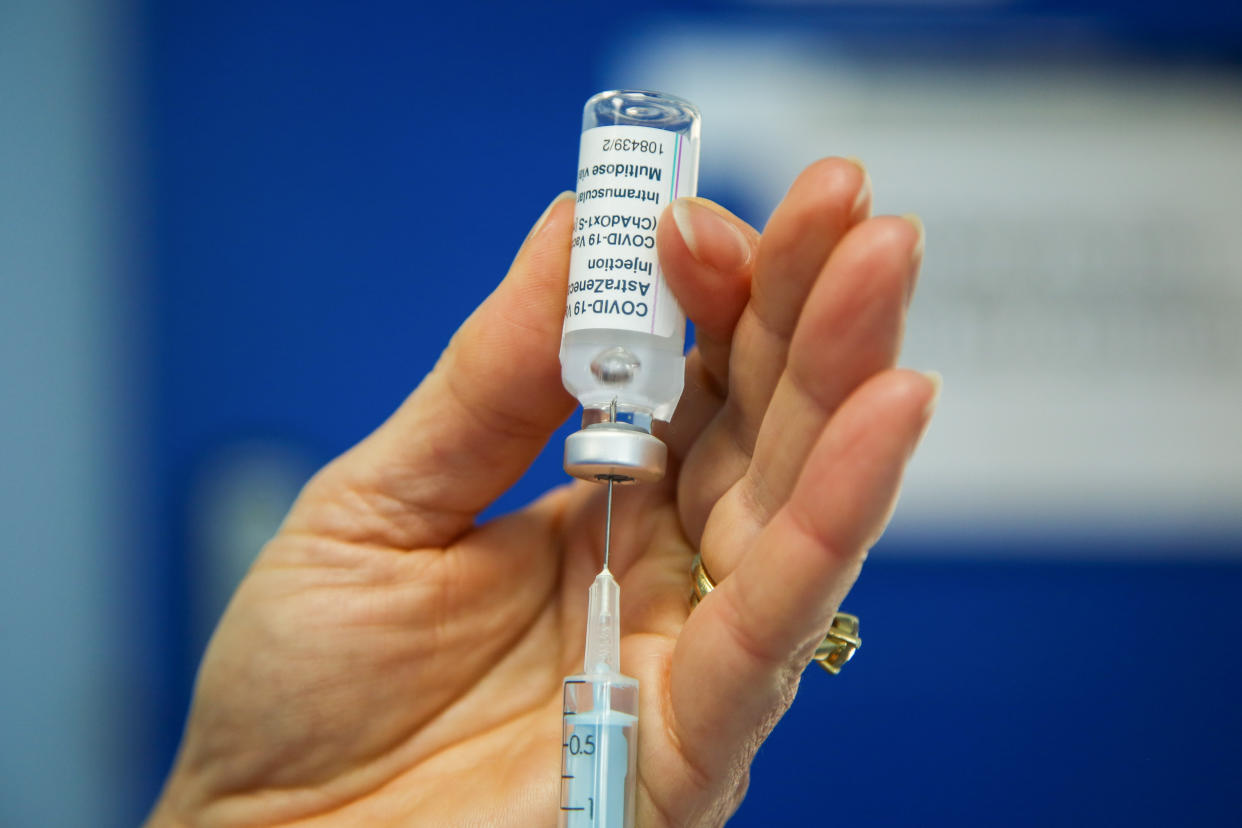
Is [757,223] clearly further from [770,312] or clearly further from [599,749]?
[599,749]

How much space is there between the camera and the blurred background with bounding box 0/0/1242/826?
1925 millimetres

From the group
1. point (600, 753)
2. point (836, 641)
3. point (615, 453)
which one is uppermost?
point (615, 453)

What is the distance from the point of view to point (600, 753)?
0.79 m

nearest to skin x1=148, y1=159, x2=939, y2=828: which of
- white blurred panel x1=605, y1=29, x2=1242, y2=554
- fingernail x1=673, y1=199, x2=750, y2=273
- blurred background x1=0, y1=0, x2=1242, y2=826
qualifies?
fingernail x1=673, y1=199, x2=750, y2=273

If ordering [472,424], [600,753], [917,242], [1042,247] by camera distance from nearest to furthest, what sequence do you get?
[917,242], [600,753], [472,424], [1042,247]

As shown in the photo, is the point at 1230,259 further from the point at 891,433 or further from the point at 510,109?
the point at 891,433

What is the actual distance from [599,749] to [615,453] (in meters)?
0.27

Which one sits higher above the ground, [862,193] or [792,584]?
[862,193]

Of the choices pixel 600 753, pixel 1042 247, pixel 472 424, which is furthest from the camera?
pixel 1042 247

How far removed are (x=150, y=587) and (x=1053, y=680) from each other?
6.76 ft

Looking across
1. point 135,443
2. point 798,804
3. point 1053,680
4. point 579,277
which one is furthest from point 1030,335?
point 135,443

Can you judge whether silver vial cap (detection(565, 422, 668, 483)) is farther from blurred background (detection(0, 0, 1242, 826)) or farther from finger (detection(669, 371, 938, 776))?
blurred background (detection(0, 0, 1242, 826))

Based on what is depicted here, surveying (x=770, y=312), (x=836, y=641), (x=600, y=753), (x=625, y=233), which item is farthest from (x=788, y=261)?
(x=600, y=753)

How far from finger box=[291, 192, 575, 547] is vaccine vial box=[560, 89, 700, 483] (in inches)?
2.7
